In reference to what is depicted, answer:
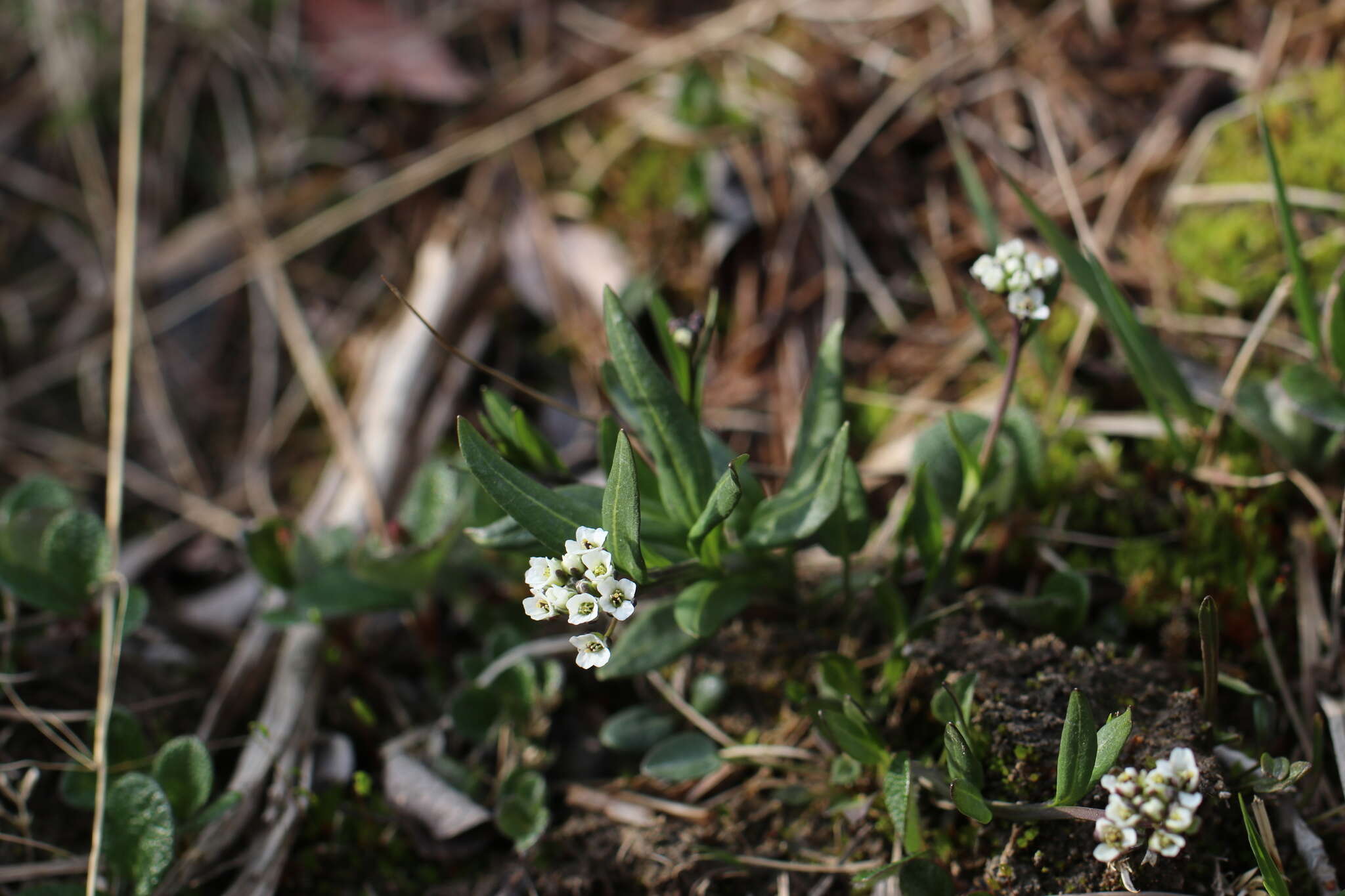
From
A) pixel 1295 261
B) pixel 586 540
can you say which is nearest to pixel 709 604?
pixel 586 540

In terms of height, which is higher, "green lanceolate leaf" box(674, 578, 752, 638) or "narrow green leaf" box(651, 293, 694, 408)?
"narrow green leaf" box(651, 293, 694, 408)

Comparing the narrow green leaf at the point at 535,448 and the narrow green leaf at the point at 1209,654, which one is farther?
the narrow green leaf at the point at 535,448

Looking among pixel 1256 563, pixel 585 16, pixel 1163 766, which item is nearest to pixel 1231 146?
pixel 1256 563

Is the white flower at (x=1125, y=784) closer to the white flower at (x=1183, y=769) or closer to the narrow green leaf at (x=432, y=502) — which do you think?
the white flower at (x=1183, y=769)

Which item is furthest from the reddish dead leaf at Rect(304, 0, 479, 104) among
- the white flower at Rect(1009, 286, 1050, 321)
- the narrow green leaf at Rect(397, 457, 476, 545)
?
the white flower at Rect(1009, 286, 1050, 321)

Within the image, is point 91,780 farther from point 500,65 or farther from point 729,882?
point 500,65

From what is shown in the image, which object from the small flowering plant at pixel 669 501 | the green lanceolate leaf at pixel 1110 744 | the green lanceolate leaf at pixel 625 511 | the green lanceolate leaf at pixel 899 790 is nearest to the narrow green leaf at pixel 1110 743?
the green lanceolate leaf at pixel 1110 744

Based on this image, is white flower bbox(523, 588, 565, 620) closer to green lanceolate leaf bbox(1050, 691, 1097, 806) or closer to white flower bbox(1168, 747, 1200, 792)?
green lanceolate leaf bbox(1050, 691, 1097, 806)

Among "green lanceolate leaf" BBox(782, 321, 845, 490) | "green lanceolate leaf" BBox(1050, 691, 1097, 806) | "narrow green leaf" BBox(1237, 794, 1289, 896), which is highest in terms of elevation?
"green lanceolate leaf" BBox(782, 321, 845, 490)
